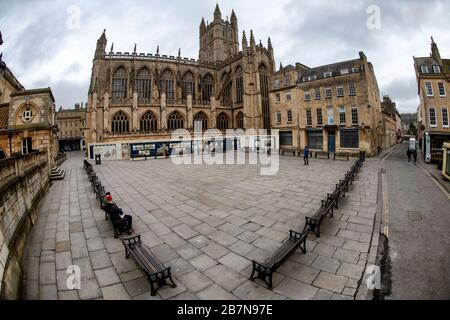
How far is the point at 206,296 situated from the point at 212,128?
120ft

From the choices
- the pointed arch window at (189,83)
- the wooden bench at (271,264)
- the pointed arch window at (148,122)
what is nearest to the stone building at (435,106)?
the wooden bench at (271,264)

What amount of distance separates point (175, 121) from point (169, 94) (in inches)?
293

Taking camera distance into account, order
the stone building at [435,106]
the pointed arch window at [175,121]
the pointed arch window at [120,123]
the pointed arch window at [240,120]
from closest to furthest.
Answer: the stone building at [435,106] < the pointed arch window at [120,123] < the pointed arch window at [175,121] < the pointed arch window at [240,120]

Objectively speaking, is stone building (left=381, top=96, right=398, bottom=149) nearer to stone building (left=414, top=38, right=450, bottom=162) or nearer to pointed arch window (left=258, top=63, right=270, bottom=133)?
stone building (left=414, top=38, right=450, bottom=162)

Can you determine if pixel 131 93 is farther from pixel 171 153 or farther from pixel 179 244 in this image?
pixel 179 244

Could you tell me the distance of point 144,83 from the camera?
1548 inches

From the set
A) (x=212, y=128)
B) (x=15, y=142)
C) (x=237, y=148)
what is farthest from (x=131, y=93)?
(x=15, y=142)

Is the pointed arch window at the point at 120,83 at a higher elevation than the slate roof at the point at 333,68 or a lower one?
higher

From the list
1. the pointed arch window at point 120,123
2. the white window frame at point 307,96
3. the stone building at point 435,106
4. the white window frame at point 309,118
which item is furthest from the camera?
the pointed arch window at point 120,123

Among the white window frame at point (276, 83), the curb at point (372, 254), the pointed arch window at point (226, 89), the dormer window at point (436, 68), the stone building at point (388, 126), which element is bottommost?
the curb at point (372, 254)

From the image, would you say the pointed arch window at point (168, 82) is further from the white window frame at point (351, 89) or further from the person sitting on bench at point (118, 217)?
the person sitting on bench at point (118, 217)

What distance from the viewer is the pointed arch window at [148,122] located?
35097mm

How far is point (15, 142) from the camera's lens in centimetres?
1346

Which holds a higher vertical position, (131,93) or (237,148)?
(131,93)
